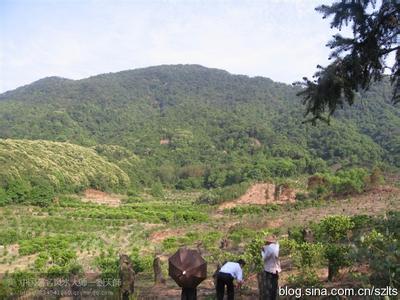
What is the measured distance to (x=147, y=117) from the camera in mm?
139000

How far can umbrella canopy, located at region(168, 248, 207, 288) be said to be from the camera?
6.38m

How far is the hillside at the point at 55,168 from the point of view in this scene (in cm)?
5861

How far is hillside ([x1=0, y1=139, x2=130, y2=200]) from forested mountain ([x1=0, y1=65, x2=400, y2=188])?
35.4 feet

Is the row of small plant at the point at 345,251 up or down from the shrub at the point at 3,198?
up

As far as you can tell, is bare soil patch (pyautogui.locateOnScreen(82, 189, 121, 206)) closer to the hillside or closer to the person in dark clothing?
the hillside

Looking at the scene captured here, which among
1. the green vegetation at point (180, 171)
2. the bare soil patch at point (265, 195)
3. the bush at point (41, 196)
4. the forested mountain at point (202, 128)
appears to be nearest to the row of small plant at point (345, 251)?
the green vegetation at point (180, 171)

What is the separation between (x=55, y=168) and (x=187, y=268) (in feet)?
210

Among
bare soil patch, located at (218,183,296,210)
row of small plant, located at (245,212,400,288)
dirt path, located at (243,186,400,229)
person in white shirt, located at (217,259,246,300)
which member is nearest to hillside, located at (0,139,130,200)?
bare soil patch, located at (218,183,296,210)

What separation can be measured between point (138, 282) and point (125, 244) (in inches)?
569

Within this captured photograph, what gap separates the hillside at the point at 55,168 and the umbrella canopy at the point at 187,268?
1997 inches

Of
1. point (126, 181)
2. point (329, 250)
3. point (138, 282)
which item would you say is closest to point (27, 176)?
point (126, 181)

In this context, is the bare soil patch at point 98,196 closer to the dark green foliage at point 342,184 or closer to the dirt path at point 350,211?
the dark green foliage at point 342,184

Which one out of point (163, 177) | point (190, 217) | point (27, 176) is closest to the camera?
point (190, 217)

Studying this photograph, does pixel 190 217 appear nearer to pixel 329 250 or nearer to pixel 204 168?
pixel 329 250
